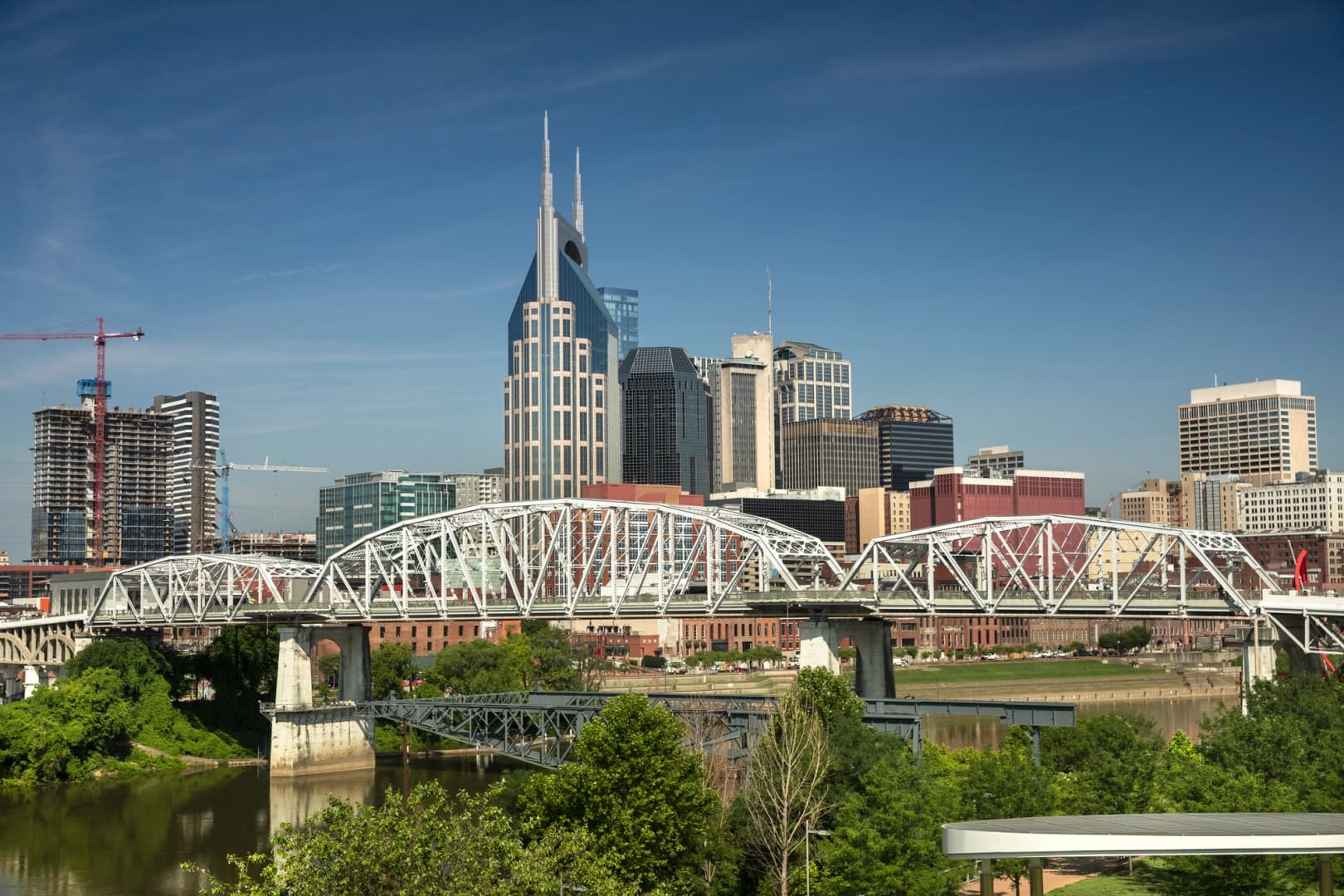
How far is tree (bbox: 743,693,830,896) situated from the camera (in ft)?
195

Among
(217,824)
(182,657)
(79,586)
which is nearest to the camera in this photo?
(217,824)

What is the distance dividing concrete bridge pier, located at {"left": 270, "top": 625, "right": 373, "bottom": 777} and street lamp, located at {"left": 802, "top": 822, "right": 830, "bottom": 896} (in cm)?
6839

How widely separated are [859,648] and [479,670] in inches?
1573

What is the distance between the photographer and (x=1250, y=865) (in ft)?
160

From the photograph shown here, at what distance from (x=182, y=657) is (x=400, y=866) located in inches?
4100

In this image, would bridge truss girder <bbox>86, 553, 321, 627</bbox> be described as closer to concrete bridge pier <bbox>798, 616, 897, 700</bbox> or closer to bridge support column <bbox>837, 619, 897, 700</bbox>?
concrete bridge pier <bbox>798, 616, 897, 700</bbox>

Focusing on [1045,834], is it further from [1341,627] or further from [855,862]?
[1341,627]

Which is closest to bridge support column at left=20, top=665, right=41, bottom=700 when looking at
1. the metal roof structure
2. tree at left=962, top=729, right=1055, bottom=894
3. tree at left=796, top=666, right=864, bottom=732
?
tree at left=796, top=666, right=864, bottom=732

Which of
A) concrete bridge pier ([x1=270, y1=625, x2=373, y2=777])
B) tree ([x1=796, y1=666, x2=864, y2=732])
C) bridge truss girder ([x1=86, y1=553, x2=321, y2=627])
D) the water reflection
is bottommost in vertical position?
the water reflection

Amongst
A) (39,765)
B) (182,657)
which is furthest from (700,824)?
(182,657)

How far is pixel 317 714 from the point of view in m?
123

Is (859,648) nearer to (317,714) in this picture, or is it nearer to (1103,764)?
(317,714)

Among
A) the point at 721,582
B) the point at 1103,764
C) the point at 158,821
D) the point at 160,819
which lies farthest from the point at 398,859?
the point at 721,582

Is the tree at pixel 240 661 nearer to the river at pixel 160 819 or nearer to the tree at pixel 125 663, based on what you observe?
the tree at pixel 125 663
